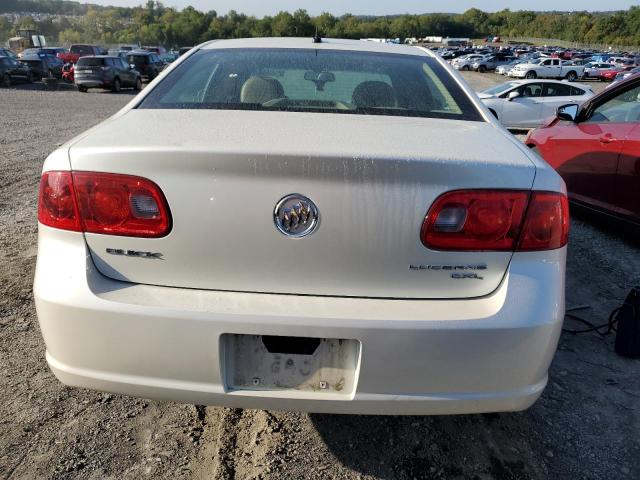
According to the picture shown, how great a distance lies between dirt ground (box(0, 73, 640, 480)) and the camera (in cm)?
201

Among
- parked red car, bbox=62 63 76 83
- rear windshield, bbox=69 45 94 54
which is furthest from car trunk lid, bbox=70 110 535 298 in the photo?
rear windshield, bbox=69 45 94 54

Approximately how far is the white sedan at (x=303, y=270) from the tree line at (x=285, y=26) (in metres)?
81.0

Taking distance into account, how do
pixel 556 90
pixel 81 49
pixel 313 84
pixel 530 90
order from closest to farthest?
pixel 313 84
pixel 530 90
pixel 556 90
pixel 81 49

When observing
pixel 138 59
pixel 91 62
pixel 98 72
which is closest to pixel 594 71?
pixel 138 59

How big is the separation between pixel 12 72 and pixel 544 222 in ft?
92.5

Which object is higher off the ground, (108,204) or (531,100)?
(108,204)

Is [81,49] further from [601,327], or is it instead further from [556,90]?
[601,327]

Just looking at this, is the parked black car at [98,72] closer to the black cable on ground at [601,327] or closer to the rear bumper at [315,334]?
the black cable on ground at [601,327]

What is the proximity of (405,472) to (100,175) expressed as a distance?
5.09 feet

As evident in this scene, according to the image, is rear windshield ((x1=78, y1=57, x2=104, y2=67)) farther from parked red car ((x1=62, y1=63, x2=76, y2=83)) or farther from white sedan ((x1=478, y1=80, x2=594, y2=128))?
white sedan ((x1=478, y1=80, x2=594, y2=128))

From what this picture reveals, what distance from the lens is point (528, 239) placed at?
5.49ft

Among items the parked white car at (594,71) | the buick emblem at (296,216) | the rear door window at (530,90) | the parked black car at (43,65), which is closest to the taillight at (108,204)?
the buick emblem at (296,216)

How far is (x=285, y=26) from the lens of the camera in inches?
4304

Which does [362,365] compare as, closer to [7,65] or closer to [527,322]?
[527,322]
